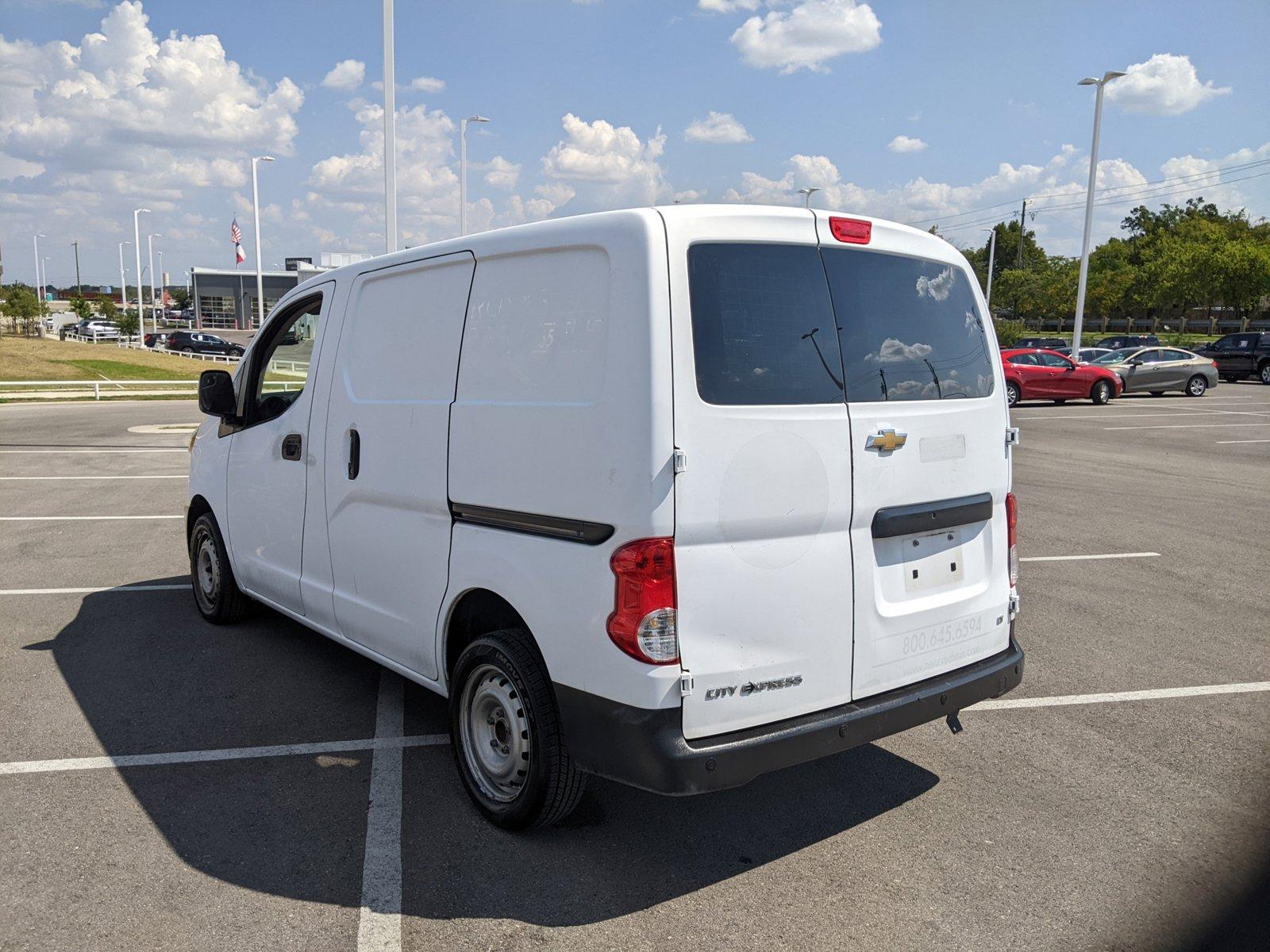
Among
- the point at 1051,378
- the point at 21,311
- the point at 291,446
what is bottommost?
the point at 1051,378

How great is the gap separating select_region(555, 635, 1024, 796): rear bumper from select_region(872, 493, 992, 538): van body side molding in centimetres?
58

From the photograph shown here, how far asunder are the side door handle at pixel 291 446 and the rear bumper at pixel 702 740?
2.34m

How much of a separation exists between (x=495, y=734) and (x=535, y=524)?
3.17 feet

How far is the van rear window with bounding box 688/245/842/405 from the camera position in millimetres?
3162

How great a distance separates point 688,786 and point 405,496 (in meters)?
1.76

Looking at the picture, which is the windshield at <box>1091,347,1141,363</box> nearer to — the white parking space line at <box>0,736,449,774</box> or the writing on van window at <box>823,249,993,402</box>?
the writing on van window at <box>823,249,993,402</box>

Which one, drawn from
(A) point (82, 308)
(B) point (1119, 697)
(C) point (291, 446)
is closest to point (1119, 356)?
(B) point (1119, 697)

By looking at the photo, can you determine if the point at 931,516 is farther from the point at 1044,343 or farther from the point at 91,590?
the point at 1044,343

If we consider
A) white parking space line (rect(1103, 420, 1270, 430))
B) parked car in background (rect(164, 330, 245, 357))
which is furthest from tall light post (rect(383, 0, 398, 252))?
parked car in background (rect(164, 330, 245, 357))

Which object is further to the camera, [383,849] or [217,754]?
[217,754]

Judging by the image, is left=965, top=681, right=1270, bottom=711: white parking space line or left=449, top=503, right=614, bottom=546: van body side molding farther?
left=965, top=681, right=1270, bottom=711: white parking space line

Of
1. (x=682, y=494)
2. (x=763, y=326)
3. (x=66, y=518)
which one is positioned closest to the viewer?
(x=682, y=494)

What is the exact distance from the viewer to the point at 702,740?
3.12 m

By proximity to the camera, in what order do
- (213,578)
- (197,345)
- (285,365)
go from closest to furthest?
1. (285,365)
2. (213,578)
3. (197,345)
